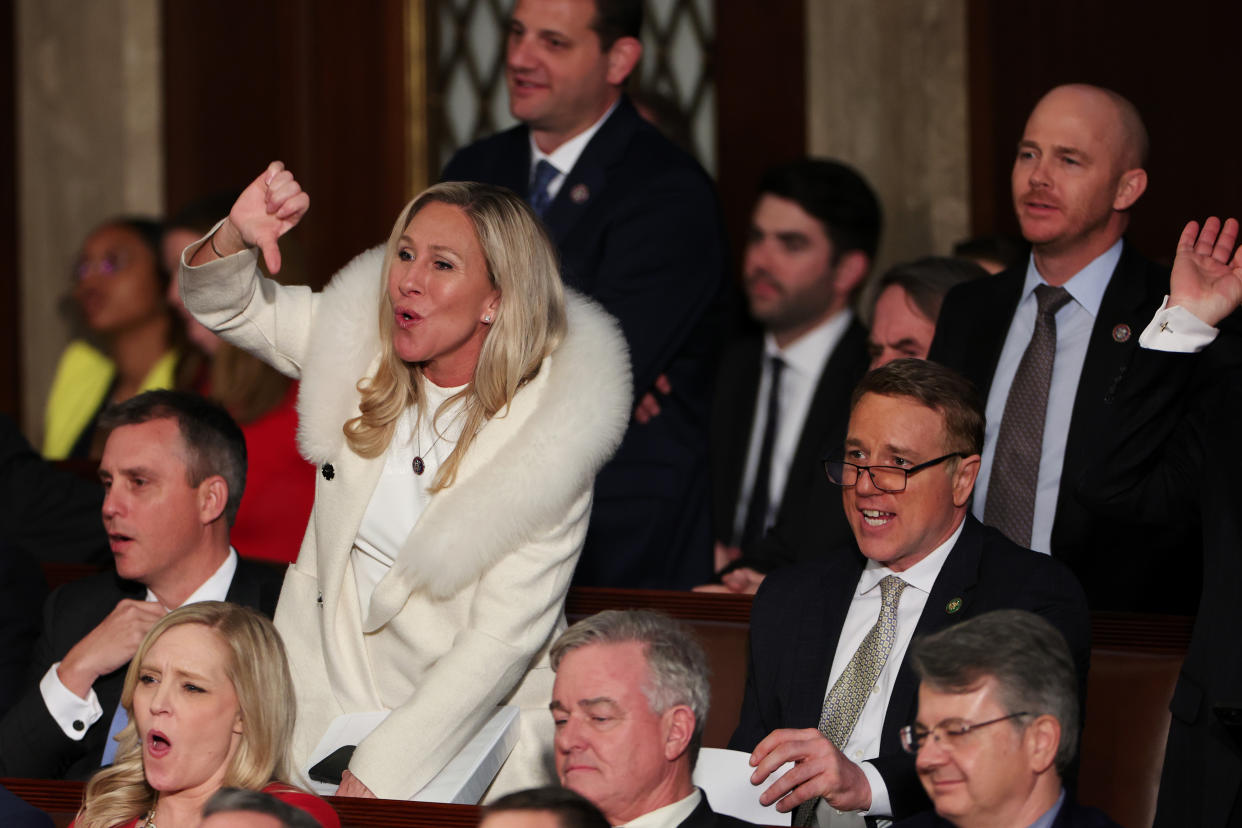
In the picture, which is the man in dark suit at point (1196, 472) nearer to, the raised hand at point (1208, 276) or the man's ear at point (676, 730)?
the raised hand at point (1208, 276)

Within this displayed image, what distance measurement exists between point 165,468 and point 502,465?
2.76ft

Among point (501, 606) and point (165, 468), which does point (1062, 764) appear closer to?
point (501, 606)

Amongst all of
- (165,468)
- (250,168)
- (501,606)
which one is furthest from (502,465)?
(250,168)

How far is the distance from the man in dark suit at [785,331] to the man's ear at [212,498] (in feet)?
5.01

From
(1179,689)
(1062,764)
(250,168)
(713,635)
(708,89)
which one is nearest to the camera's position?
(1062,764)

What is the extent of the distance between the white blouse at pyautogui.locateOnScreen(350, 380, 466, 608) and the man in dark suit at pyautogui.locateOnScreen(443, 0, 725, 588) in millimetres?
806

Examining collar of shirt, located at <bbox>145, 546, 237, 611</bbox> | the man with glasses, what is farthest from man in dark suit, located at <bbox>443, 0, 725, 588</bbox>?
the man with glasses

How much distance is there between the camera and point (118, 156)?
21.5 feet

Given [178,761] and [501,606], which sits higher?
[501,606]

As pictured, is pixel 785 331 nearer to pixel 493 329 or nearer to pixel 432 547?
pixel 493 329

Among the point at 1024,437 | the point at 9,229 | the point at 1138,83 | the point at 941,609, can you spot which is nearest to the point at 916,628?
the point at 941,609

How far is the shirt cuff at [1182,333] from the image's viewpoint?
123 inches

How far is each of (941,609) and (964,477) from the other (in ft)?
0.78

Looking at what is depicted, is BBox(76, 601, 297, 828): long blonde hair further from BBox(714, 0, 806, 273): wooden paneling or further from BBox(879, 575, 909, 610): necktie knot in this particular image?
BBox(714, 0, 806, 273): wooden paneling
